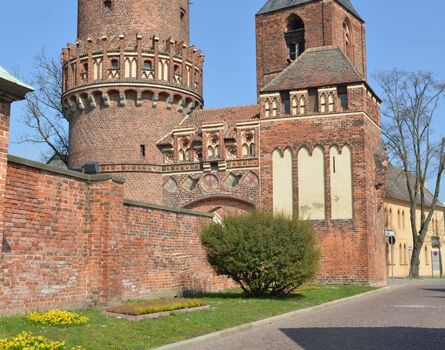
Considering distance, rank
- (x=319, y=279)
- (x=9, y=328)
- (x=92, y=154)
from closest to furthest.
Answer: (x=9, y=328) → (x=319, y=279) → (x=92, y=154)

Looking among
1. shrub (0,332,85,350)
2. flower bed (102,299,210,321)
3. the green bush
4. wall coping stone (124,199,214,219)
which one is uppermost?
wall coping stone (124,199,214,219)

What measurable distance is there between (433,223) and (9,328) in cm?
4727

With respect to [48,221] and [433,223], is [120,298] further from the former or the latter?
[433,223]

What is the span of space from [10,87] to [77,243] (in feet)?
14.8

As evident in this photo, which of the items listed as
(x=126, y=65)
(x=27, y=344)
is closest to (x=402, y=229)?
(x=126, y=65)

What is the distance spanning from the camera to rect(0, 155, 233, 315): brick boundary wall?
1130 cm

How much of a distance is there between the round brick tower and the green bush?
40.0 feet

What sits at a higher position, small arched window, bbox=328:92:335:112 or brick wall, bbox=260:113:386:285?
small arched window, bbox=328:92:335:112

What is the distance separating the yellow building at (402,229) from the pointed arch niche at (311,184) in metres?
14.7

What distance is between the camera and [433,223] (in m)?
50.8

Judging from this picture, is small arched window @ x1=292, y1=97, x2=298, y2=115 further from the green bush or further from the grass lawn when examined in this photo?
the grass lawn

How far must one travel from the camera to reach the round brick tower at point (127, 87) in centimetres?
2942

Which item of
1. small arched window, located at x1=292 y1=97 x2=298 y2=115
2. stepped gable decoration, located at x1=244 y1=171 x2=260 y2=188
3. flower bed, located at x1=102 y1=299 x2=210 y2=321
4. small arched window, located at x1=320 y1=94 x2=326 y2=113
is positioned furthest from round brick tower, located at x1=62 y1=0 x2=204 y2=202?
flower bed, located at x1=102 y1=299 x2=210 y2=321

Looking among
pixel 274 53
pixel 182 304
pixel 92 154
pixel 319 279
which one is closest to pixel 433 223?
pixel 274 53
